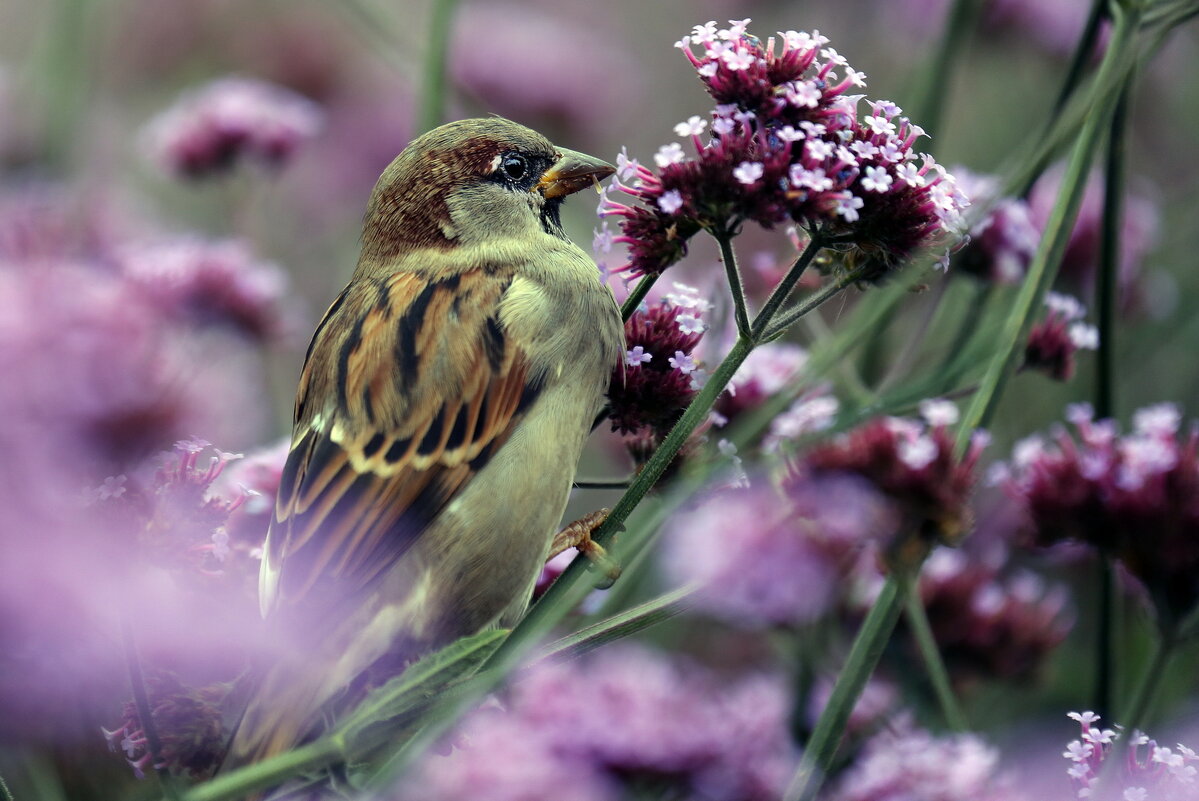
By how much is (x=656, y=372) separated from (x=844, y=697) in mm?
538

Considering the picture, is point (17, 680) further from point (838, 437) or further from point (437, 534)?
point (838, 437)

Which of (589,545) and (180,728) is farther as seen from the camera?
(589,545)

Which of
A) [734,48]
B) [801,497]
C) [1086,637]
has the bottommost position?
[1086,637]

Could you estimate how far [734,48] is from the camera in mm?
1695

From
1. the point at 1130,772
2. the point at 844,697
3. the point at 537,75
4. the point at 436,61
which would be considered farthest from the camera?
the point at 537,75

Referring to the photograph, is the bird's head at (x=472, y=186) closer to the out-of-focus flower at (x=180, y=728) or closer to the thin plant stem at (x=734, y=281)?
the thin plant stem at (x=734, y=281)

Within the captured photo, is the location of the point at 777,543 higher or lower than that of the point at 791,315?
lower

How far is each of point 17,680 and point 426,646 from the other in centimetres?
67

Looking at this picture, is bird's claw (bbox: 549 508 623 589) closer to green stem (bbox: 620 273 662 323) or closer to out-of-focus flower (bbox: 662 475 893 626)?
out-of-focus flower (bbox: 662 475 893 626)

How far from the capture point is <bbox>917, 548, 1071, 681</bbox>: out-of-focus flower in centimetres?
260

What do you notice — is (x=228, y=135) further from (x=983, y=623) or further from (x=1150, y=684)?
(x=1150, y=684)

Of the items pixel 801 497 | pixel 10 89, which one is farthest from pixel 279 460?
pixel 10 89

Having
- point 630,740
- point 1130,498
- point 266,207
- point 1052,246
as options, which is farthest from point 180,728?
point 266,207

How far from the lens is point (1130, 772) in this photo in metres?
1.74
